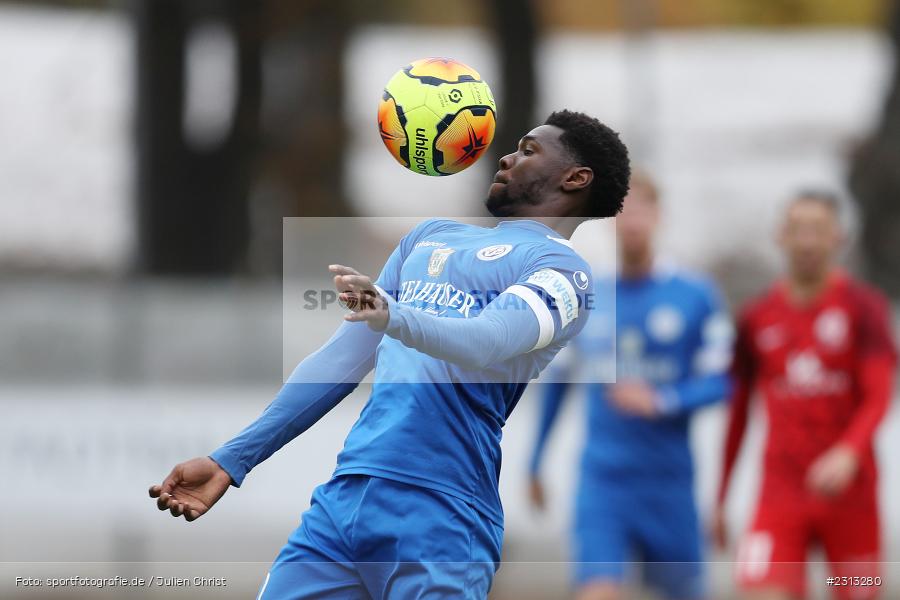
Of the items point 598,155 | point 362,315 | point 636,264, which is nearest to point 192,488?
point 362,315

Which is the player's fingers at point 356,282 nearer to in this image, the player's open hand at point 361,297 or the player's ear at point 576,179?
the player's open hand at point 361,297

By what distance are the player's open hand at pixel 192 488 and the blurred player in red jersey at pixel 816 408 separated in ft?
12.3

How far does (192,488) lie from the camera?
3.60 meters

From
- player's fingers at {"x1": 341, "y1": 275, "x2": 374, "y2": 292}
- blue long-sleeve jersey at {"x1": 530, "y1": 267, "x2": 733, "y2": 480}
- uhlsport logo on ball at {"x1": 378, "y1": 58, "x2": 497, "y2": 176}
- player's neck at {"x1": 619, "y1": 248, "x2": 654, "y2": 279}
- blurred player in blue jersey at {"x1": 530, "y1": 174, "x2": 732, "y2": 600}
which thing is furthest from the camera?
player's neck at {"x1": 619, "y1": 248, "x2": 654, "y2": 279}

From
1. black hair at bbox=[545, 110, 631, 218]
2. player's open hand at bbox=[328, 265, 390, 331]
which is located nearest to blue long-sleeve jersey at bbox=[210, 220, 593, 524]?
black hair at bbox=[545, 110, 631, 218]

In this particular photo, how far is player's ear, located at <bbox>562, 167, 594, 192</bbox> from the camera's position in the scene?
12.9 ft

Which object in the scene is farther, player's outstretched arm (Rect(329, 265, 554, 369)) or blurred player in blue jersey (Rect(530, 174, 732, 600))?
blurred player in blue jersey (Rect(530, 174, 732, 600))

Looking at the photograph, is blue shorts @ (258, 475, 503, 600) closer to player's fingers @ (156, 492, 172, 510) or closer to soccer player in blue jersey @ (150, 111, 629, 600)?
soccer player in blue jersey @ (150, 111, 629, 600)

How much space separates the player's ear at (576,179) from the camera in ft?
12.9

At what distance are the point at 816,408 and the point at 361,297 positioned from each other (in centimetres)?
420

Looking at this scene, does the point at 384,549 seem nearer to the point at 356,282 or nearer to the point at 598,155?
the point at 356,282

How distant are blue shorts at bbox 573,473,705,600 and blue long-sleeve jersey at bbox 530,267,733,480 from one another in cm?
9

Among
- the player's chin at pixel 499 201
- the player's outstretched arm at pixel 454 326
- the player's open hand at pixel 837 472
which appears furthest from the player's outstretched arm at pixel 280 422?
the player's open hand at pixel 837 472

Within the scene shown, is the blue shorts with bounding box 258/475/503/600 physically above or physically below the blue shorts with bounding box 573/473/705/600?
above
